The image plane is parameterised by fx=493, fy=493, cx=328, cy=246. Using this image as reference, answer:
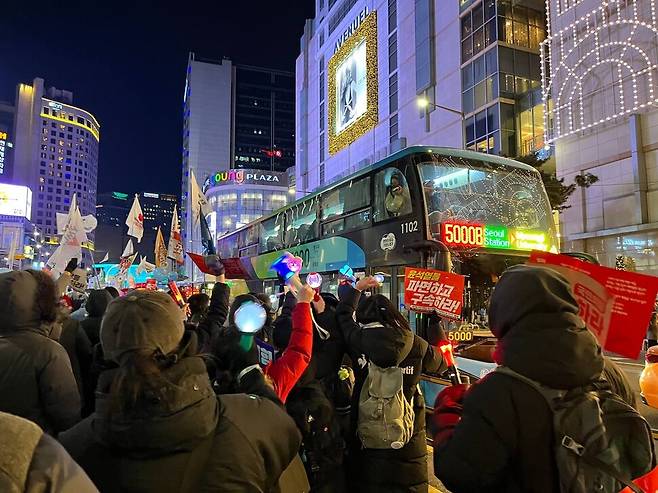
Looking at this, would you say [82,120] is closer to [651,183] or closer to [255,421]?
[651,183]

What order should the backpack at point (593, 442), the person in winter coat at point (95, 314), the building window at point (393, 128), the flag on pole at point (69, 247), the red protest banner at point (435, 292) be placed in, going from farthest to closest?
the building window at point (393, 128)
the flag on pole at point (69, 247)
the red protest banner at point (435, 292)
the person in winter coat at point (95, 314)
the backpack at point (593, 442)

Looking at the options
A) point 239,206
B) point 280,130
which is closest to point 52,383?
point 239,206

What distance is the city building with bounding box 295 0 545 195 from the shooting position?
25.0m

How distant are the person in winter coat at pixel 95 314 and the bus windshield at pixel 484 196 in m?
5.67

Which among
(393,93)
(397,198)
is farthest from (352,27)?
(397,198)

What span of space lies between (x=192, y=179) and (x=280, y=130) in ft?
371

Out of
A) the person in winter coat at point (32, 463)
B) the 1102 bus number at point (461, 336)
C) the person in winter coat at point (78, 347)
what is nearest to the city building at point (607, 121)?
the 1102 bus number at point (461, 336)

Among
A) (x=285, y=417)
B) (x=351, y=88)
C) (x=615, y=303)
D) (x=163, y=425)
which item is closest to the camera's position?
(x=163, y=425)

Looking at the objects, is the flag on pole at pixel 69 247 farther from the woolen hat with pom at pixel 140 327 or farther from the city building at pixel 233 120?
the city building at pixel 233 120

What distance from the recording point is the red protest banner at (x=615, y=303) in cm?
264

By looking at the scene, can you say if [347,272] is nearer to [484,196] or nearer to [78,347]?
[78,347]

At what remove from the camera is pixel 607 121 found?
768 inches

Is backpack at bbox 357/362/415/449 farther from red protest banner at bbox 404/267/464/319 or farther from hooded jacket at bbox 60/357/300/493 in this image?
red protest banner at bbox 404/267/464/319

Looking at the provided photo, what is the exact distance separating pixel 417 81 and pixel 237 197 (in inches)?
2213
